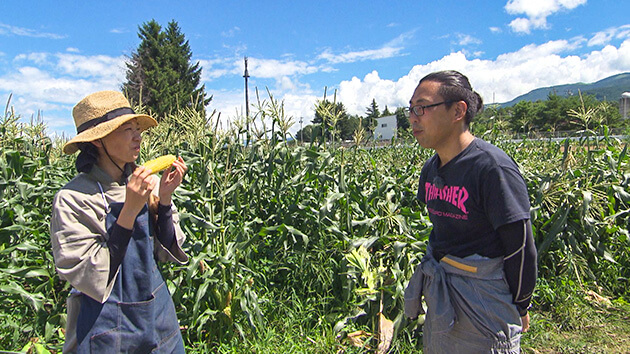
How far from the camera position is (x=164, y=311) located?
6.43ft

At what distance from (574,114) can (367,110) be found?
86.3 meters

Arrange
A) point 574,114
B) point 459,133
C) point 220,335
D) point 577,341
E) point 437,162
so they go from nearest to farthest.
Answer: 1. point 459,133
2. point 437,162
3. point 220,335
4. point 577,341
5. point 574,114

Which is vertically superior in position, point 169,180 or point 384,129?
point 384,129

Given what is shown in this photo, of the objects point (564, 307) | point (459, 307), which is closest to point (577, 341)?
point (564, 307)

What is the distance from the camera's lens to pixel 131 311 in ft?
5.71

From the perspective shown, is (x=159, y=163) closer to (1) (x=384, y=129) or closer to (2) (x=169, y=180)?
(2) (x=169, y=180)

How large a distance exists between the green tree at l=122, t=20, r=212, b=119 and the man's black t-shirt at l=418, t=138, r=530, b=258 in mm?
32946

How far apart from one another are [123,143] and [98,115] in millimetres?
178

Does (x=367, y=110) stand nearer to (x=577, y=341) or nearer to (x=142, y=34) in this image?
(x=142, y=34)

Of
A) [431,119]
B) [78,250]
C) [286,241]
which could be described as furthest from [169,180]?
[286,241]

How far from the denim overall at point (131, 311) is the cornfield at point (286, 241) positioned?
955 mm

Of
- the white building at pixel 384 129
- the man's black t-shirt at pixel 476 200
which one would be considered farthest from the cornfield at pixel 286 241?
the white building at pixel 384 129

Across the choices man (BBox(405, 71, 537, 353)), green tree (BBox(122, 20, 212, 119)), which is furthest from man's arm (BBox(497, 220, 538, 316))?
green tree (BBox(122, 20, 212, 119))

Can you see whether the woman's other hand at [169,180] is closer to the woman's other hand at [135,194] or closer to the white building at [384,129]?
the woman's other hand at [135,194]
